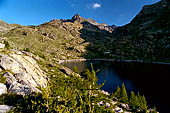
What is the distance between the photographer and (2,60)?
18672 millimetres

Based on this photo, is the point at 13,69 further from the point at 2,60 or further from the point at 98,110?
the point at 98,110

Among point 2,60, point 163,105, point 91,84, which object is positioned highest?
point 2,60

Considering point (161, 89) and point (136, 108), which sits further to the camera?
point (161, 89)

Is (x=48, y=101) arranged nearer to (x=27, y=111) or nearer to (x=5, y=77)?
(x=27, y=111)

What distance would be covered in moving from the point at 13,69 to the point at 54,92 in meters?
15.7

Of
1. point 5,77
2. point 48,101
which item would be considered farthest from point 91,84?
point 5,77

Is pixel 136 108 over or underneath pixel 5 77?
underneath

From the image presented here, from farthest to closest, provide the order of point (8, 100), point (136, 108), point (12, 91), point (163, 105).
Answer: point (163, 105)
point (136, 108)
point (12, 91)
point (8, 100)

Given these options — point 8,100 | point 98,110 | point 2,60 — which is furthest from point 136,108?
point 2,60

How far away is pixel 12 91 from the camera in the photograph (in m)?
12.2

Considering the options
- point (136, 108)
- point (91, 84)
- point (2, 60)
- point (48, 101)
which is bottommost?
point (136, 108)

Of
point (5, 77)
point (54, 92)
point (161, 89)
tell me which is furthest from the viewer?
point (161, 89)

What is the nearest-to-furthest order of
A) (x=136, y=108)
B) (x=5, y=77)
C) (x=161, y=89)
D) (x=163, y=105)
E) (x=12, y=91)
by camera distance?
(x=12, y=91), (x=5, y=77), (x=136, y=108), (x=163, y=105), (x=161, y=89)

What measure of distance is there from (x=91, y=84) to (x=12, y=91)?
10394mm
